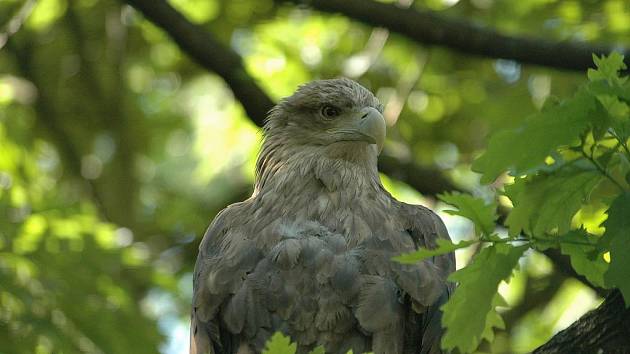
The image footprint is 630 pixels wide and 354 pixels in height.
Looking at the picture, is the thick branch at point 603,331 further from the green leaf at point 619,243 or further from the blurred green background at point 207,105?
the blurred green background at point 207,105

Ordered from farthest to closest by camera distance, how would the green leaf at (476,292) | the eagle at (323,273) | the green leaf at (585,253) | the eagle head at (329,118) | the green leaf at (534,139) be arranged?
the eagle head at (329,118)
the eagle at (323,273)
the green leaf at (585,253)
the green leaf at (476,292)
the green leaf at (534,139)

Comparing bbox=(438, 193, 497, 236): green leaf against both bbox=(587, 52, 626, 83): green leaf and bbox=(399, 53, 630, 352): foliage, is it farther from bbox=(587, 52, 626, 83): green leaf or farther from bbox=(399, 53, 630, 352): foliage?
bbox=(587, 52, 626, 83): green leaf

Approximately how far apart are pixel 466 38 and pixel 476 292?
13.2 ft

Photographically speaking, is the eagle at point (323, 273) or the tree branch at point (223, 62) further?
the tree branch at point (223, 62)

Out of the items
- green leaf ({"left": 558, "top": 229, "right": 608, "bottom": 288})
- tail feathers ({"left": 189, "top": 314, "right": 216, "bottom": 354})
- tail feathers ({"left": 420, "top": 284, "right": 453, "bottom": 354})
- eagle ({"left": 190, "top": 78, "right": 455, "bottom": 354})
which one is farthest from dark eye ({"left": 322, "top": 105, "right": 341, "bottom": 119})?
green leaf ({"left": 558, "top": 229, "right": 608, "bottom": 288})

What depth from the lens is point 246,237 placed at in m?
5.94

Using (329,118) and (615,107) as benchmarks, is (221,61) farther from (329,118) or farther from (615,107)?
(615,107)

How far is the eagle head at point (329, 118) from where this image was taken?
6516 millimetres

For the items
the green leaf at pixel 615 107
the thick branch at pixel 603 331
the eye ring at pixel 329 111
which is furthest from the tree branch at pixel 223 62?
the green leaf at pixel 615 107

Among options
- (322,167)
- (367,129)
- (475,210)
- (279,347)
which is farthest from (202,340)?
(475,210)

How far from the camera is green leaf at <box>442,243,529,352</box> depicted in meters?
3.67

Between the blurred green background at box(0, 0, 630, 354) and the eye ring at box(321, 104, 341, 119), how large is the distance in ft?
4.25

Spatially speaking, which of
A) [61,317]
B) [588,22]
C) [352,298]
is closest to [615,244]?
[352,298]

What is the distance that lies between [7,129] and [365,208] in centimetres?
504
